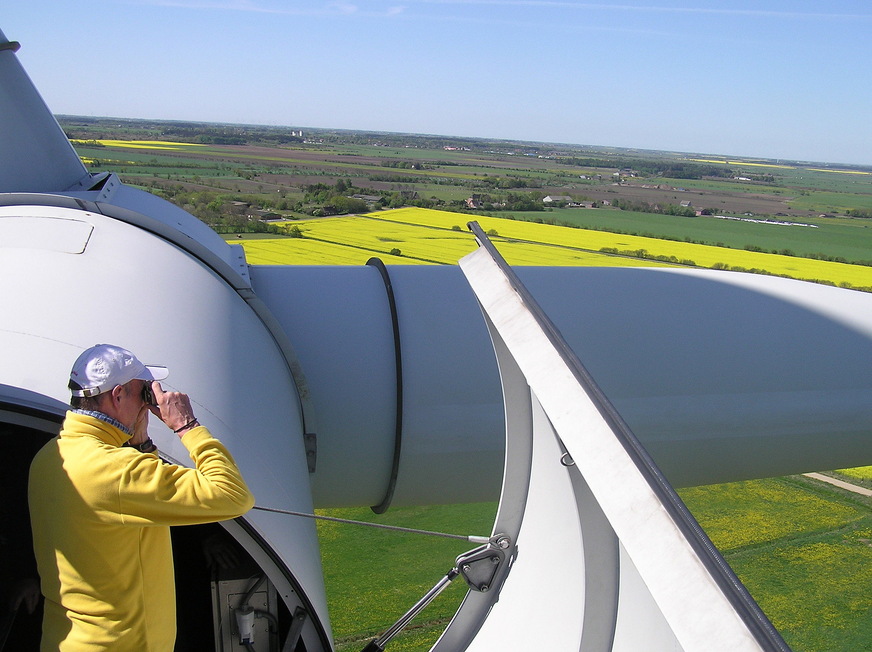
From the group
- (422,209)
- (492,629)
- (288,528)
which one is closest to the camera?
(288,528)

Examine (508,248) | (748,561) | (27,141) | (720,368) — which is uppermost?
(27,141)

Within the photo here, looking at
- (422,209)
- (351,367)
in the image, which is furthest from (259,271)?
(422,209)

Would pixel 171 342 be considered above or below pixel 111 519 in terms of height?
above

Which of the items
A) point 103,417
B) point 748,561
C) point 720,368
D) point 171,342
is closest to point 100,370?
point 103,417

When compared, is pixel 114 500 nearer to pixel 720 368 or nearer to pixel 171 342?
pixel 171 342

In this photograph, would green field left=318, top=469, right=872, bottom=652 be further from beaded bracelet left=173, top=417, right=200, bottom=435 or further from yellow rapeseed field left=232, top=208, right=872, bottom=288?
beaded bracelet left=173, top=417, right=200, bottom=435

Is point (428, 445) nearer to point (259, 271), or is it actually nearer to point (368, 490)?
point (368, 490)

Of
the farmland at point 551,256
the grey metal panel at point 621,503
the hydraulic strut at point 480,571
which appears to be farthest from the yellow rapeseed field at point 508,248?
the grey metal panel at point 621,503
